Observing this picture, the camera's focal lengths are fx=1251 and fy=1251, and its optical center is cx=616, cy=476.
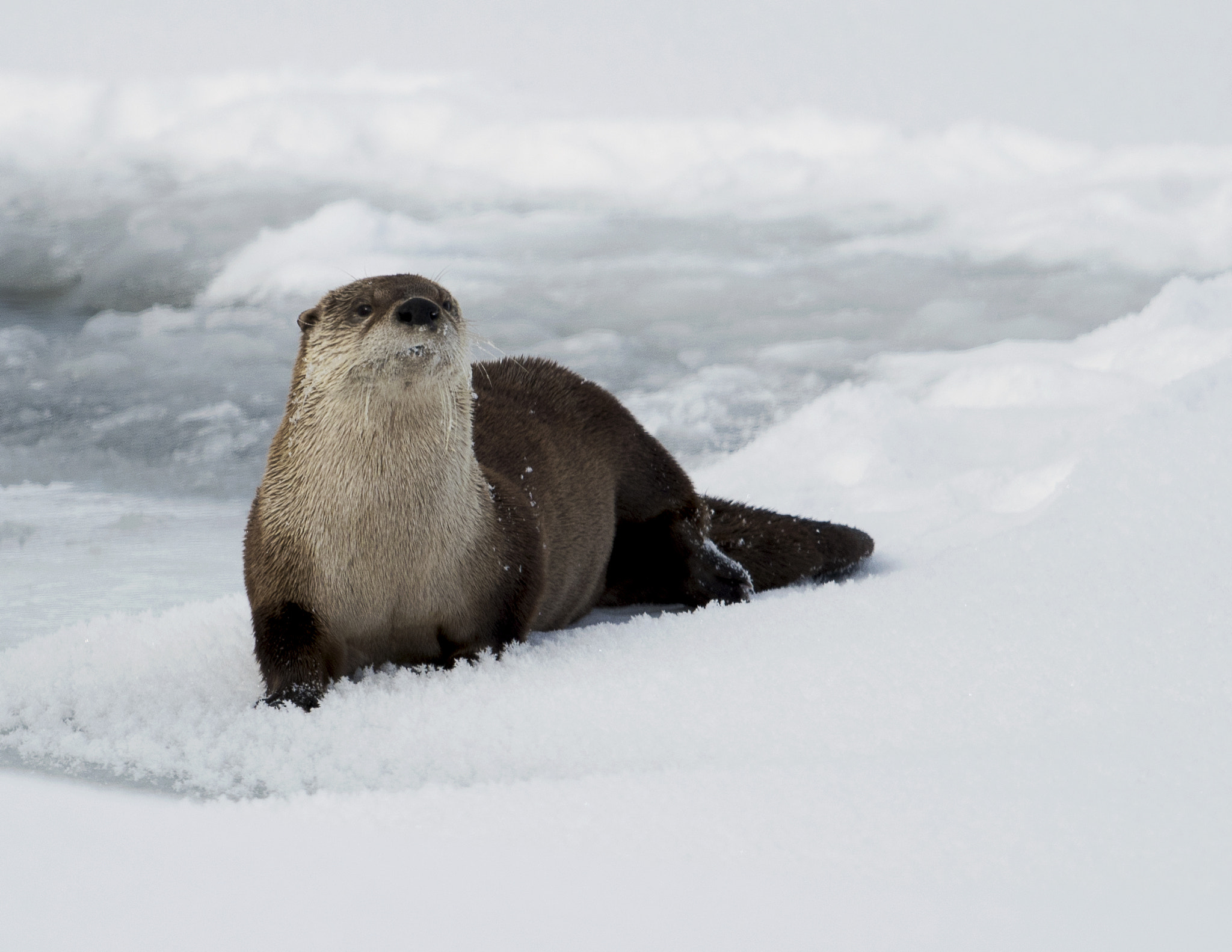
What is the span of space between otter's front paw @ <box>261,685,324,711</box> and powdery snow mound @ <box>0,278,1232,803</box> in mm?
51

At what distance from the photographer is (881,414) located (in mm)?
4871

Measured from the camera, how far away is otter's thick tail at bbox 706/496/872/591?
337 cm

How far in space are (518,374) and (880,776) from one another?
5.70 ft

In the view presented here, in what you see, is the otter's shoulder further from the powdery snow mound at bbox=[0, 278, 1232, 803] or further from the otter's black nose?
the otter's black nose

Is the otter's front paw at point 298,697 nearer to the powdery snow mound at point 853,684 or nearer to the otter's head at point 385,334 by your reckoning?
the powdery snow mound at point 853,684

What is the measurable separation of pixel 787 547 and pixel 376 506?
1.36m

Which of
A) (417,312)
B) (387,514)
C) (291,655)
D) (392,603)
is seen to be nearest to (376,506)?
(387,514)

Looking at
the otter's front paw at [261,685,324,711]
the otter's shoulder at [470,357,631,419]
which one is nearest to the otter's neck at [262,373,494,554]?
the otter's front paw at [261,685,324,711]

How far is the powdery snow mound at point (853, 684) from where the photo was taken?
6.29ft

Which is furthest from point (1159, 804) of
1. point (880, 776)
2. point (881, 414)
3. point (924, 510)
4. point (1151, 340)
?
point (1151, 340)

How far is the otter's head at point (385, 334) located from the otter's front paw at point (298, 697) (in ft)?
1.88

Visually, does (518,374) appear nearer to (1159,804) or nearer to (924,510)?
(924,510)

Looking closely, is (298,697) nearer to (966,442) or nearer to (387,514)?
(387,514)

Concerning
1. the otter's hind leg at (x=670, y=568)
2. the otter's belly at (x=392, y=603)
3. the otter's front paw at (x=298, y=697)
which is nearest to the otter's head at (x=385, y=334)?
the otter's belly at (x=392, y=603)
